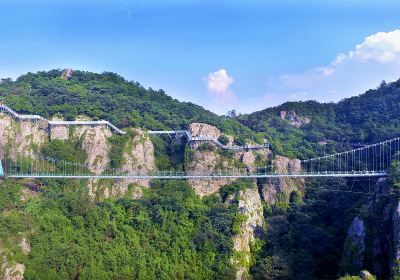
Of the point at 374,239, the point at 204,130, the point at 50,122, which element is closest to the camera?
the point at 374,239

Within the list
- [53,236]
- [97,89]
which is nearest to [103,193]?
[53,236]

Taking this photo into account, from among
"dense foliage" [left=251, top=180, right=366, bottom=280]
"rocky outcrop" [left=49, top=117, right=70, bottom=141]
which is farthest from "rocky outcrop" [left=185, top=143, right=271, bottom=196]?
"rocky outcrop" [left=49, top=117, right=70, bottom=141]

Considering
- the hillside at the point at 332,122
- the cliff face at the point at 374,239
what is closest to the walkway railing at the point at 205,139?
the hillside at the point at 332,122

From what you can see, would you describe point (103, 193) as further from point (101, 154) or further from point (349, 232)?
point (349, 232)

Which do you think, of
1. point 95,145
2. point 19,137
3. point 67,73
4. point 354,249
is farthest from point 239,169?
point 67,73

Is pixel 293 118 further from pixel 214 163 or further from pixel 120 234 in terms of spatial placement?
pixel 120 234

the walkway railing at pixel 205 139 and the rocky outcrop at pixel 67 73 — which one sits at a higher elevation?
the rocky outcrop at pixel 67 73

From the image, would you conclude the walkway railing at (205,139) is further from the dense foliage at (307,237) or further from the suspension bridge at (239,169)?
the dense foliage at (307,237)

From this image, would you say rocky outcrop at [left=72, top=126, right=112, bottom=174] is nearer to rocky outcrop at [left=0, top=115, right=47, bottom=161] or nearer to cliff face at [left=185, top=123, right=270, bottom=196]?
rocky outcrop at [left=0, top=115, right=47, bottom=161]
